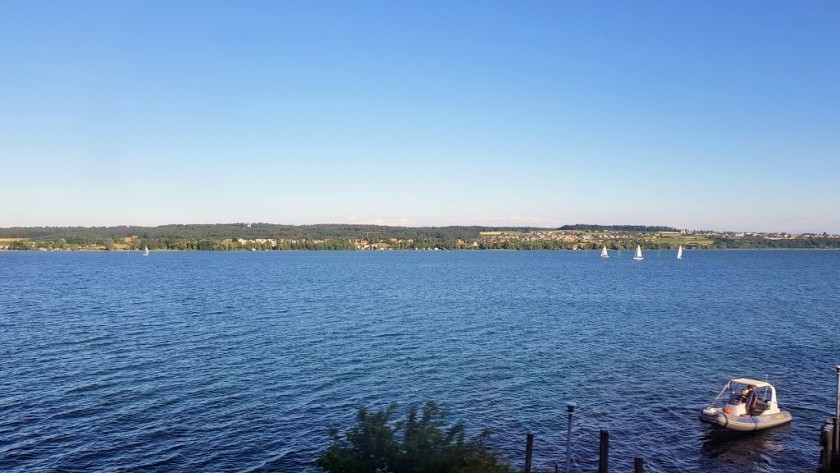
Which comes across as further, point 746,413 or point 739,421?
point 746,413

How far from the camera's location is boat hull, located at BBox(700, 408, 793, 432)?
33344 millimetres

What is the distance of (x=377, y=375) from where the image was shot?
4341 centimetres

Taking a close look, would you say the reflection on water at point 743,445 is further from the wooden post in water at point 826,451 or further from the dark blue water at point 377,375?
the wooden post in water at point 826,451

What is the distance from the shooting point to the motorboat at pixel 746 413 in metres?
33.4

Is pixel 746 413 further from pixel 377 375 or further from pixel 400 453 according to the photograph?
pixel 400 453

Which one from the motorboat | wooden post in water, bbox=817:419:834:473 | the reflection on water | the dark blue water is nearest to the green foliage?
the dark blue water

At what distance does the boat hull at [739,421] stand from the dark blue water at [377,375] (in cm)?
54

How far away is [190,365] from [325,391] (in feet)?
43.2

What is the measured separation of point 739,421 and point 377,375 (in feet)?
74.4

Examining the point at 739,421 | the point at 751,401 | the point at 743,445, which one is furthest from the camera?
the point at 751,401

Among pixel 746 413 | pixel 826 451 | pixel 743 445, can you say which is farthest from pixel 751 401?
pixel 826 451

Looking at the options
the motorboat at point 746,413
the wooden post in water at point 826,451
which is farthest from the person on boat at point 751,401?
the wooden post in water at point 826,451

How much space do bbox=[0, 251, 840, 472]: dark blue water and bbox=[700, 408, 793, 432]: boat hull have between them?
543 mm

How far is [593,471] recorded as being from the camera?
90.7 feet
